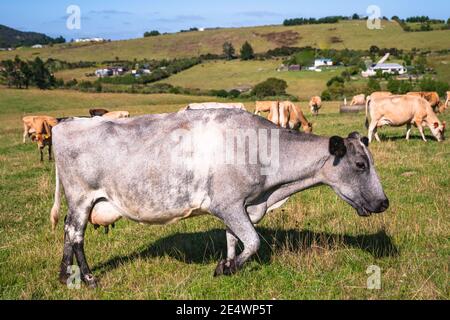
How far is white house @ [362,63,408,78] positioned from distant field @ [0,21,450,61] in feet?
73.5

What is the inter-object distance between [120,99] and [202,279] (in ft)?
239

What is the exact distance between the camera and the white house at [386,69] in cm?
9875

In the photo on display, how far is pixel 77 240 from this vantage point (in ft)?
23.0

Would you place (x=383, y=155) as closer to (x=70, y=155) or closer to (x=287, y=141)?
(x=287, y=141)

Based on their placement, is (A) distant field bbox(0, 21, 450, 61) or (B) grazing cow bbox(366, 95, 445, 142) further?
(A) distant field bbox(0, 21, 450, 61)

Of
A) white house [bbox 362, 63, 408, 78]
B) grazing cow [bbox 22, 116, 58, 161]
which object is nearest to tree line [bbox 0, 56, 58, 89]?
white house [bbox 362, 63, 408, 78]

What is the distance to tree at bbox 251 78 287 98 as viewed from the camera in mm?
86494

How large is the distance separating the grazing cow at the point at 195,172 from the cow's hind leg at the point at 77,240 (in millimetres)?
13

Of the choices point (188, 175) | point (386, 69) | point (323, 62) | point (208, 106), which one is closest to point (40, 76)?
point (323, 62)

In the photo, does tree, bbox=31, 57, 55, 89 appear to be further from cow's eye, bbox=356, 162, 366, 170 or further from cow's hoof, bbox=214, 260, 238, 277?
cow's eye, bbox=356, 162, 366, 170

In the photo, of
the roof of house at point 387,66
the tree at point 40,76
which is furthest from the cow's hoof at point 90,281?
the roof of house at point 387,66

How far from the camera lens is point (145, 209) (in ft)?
22.2

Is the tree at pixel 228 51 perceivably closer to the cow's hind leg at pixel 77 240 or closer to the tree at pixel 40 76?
the tree at pixel 40 76
